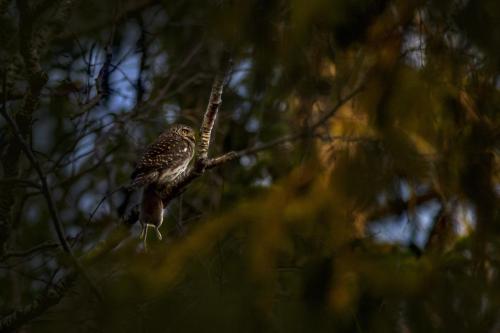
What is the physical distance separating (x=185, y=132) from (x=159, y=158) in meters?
0.97

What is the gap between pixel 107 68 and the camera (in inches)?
185

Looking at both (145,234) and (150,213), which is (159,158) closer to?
(150,213)

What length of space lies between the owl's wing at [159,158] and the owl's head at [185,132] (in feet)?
0.43

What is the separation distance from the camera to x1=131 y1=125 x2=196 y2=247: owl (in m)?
4.46

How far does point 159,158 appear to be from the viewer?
512 cm

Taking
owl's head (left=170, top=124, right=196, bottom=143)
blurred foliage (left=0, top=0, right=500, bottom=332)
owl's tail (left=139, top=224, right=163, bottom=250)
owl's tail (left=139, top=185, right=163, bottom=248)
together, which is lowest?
blurred foliage (left=0, top=0, right=500, bottom=332)

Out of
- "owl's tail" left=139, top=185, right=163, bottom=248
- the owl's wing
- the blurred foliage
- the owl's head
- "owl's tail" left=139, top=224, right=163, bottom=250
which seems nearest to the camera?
the blurred foliage

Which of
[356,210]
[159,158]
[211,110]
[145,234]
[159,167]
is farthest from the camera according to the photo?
[159,158]

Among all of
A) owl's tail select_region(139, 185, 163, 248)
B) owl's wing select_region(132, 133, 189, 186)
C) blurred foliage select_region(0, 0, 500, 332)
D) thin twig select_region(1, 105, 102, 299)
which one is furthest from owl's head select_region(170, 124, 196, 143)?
thin twig select_region(1, 105, 102, 299)

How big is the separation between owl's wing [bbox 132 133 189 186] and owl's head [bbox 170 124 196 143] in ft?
0.43

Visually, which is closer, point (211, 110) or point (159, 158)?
point (211, 110)

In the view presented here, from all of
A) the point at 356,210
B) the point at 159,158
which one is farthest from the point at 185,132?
the point at 356,210

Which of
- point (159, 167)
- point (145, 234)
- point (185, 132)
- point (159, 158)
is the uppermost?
point (185, 132)

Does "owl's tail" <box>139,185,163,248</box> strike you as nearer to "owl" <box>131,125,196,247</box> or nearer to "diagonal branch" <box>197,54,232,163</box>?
"owl" <box>131,125,196,247</box>
